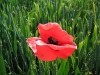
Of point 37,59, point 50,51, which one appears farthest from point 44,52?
point 37,59

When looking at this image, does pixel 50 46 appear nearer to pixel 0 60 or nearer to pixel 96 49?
pixel 0 60

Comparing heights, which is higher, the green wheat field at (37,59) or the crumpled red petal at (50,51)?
the crumpled red petal at (50,51)

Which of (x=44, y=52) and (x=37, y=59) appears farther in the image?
(x=37, y=59)

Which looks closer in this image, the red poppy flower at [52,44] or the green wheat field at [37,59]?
the red poppy flower at [52,44]

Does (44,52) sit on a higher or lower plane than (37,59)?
higher

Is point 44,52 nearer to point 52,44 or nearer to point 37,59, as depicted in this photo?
point 52,44

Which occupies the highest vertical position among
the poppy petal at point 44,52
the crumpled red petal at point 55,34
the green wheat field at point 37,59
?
the crumpled red petal at point 55,34

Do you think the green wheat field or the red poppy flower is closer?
the red poppy flower

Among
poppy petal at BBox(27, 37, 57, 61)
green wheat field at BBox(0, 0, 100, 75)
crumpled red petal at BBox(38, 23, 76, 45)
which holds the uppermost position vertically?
crumpled red petal at BBox(38, 23, 76, 45)

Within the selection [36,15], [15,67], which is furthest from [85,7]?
[15,67]

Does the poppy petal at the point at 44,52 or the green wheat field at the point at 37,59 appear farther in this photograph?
the green wheat field at the point at 37,59
